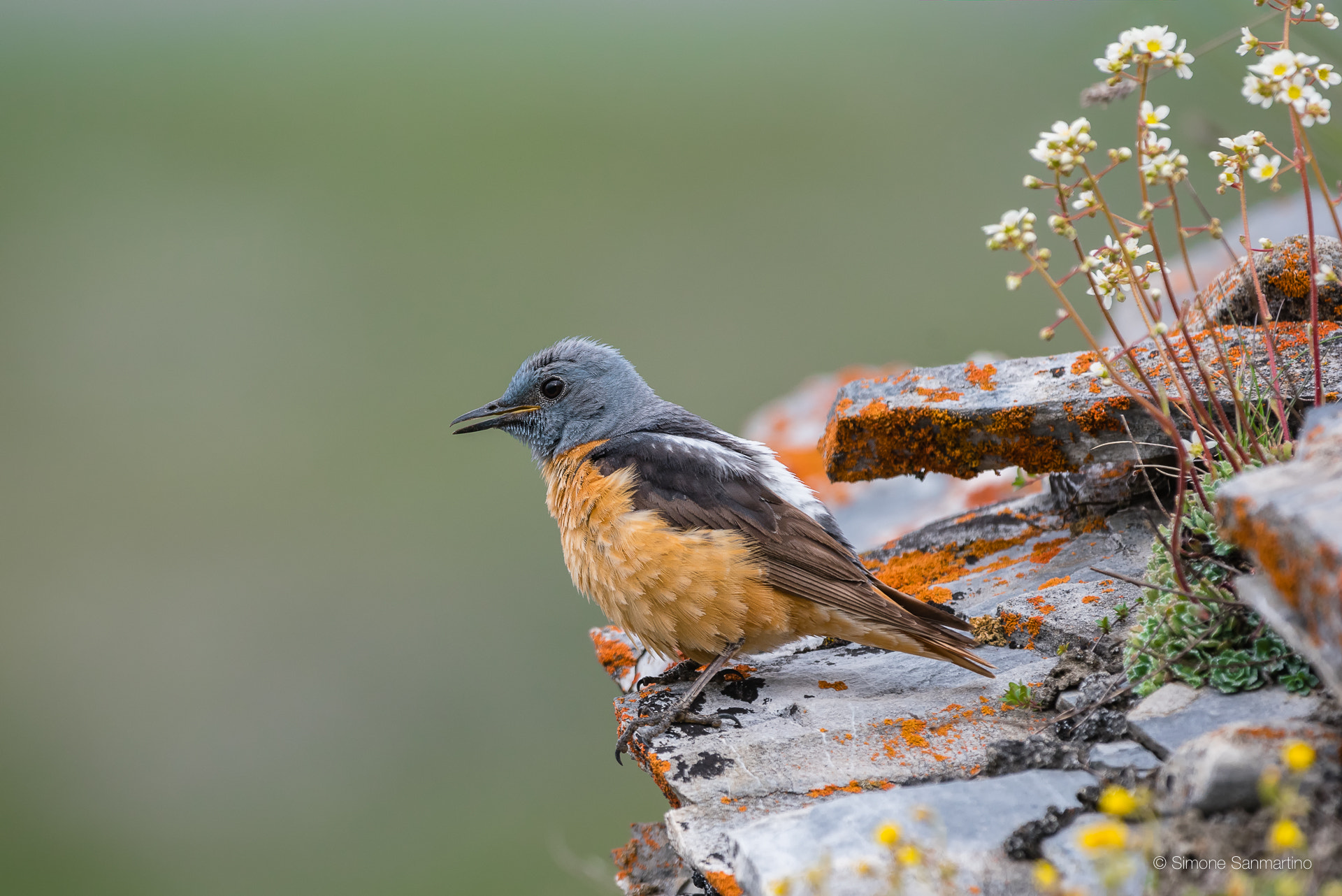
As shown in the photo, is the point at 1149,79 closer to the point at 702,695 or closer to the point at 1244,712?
the point at 1244,712

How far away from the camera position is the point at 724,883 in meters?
2.51

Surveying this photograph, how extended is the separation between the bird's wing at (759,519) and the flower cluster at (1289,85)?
6.15 feet

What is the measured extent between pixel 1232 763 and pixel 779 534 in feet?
6.79

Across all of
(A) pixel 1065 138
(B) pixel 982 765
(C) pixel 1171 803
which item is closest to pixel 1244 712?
(C) pixel 1171 803

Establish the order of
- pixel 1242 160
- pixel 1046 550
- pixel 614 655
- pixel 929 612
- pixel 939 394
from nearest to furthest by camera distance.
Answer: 1. pixel 1242 160
2. pixel 929 612
3. pixel 939 394
4. pixel 1046 550
5. pixel 614 655

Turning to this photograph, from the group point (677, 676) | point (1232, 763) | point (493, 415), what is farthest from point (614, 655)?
point (1232, 763)

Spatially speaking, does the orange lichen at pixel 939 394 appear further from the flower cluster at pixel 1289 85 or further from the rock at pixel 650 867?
the rock at pixel 650 867

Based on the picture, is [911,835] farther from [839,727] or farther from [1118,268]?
[1118,268]

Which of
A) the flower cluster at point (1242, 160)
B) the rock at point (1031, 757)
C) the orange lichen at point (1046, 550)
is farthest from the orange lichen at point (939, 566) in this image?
the flower cluster at point (1242, 160)

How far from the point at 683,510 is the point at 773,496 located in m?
0.38

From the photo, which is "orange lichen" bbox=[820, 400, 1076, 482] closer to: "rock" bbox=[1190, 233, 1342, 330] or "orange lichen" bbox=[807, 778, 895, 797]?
"rock" bbox=[1190, 233, 1342, 330]

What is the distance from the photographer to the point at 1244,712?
8.02 feet

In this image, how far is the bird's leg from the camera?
138 inches

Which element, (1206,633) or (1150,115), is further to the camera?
(1150,115)
